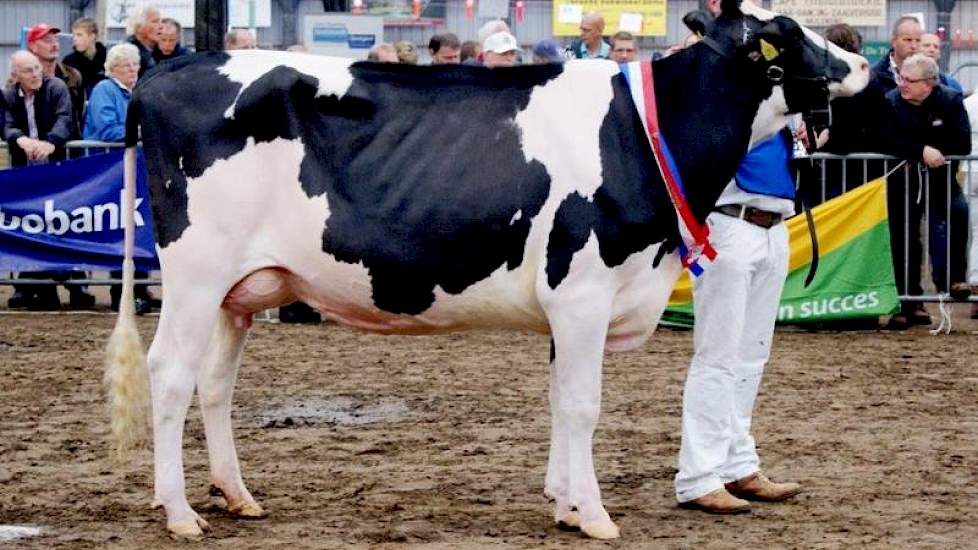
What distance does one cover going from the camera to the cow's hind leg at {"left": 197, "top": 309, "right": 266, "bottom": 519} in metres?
7.34

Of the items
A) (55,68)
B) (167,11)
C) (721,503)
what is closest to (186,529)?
(721,503)

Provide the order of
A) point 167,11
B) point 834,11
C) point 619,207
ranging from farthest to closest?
1. point 834,11
2. point 167,11
3. point 619,207

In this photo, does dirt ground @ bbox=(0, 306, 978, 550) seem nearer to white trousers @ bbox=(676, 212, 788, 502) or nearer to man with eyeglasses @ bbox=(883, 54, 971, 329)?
white trousers @ bbox=(676, 212, 788, 502)

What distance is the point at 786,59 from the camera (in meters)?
7.04

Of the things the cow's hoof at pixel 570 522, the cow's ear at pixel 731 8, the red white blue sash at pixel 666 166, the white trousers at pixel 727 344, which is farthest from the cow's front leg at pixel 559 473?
the cow's ear at pixel 731 8

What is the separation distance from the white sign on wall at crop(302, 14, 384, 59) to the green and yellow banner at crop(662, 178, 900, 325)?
11.5 meters

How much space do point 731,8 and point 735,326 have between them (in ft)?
4.27

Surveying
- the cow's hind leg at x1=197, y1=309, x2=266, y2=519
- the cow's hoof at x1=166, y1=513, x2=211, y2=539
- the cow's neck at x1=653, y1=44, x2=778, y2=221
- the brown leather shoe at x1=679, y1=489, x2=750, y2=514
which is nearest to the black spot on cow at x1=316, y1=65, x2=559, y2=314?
the cow's neck at x1=653, y1=44, x2=778, y2=221

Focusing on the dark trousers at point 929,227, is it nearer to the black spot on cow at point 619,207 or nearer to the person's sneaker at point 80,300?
the person's sneaker at point 80,300

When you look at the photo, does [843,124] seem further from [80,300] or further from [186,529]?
[186,529]

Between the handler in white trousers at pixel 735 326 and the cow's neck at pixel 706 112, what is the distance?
24 centimetres

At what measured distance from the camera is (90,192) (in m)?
13.9

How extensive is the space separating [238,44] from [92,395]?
554 centimetres

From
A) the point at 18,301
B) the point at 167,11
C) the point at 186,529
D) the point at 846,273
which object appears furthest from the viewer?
the point at 167,11
